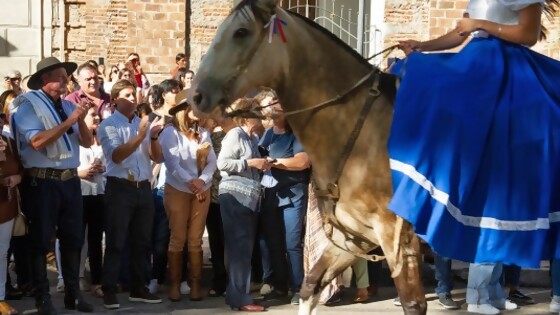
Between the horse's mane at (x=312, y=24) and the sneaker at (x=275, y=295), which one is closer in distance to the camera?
the horse's mane at (x=312, y=24)

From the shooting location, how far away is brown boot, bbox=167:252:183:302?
999 centimetres

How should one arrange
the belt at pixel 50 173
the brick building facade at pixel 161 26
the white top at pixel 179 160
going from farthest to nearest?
the brick building facade at pixel 161 26 < the white top at pixel 179 160 < the belt at pixel 50 173

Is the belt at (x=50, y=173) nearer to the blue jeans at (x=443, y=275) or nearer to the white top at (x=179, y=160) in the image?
the white top at (x=179, y=160)

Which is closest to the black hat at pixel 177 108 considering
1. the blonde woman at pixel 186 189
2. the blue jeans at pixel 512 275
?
the blonde woman at pixel 186 189

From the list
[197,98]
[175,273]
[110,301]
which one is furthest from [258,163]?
[197,98]

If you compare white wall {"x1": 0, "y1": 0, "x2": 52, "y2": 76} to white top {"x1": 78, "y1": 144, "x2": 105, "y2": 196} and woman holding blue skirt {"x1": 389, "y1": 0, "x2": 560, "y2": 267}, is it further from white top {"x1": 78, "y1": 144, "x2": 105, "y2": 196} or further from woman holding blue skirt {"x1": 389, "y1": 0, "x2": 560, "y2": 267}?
woman holding blue skirt {"x1": 389, "y1": 0, "x2": 560, "y2": 267}

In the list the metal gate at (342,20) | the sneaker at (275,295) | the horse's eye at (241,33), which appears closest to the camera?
the horse's eye at (241,33)

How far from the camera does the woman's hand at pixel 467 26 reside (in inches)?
250

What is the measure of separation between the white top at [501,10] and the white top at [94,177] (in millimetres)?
4838

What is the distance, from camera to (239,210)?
966cm

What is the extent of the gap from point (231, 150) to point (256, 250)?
4.93 feet

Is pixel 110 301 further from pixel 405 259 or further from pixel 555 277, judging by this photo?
pixel 555 277

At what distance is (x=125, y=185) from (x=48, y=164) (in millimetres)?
908

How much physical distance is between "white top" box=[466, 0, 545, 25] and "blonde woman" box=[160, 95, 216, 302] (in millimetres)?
3982
